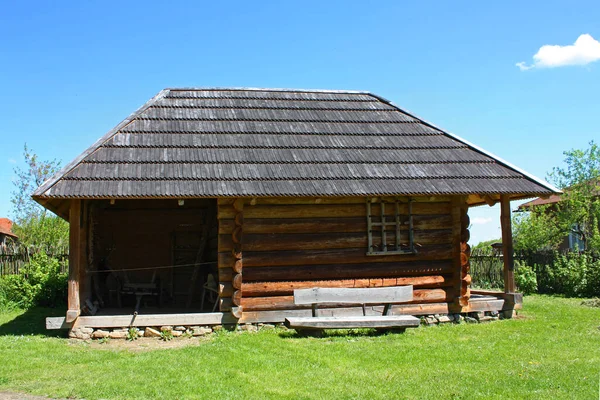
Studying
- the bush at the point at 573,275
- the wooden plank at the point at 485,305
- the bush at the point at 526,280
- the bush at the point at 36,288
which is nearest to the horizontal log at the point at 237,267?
the wooden plank at the point at 485,305

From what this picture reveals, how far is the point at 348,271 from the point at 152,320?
359cm

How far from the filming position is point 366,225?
33.9ft

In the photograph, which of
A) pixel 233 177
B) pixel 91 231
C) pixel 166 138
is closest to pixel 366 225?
pixel 233 177

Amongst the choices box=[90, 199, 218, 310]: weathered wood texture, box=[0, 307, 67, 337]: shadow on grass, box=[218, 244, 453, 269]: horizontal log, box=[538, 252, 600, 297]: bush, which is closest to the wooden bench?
box=[218, 244, 453, 269]: horizontal log

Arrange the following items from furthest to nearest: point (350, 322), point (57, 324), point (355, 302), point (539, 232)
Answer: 1. point (539, 232)
2. point (355, 302)
3. point (57, 324)
4. point (350, 322)

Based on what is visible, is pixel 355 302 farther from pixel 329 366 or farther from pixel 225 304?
pixel 329 366

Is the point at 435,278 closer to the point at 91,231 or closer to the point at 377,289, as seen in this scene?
the point at 377,289

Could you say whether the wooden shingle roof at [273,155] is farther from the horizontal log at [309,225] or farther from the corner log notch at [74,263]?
the horizontal log at [309,225]

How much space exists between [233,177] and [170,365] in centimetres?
365

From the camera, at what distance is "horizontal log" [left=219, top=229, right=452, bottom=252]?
32.4ft

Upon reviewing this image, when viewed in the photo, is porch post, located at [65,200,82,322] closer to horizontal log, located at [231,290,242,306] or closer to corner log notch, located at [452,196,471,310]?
horizontal log, located at [231,290,242,306]

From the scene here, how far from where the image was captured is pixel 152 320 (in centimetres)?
954

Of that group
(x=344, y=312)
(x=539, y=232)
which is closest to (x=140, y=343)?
(x=344, y=312)

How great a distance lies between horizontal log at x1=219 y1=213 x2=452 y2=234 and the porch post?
2.45 metres
